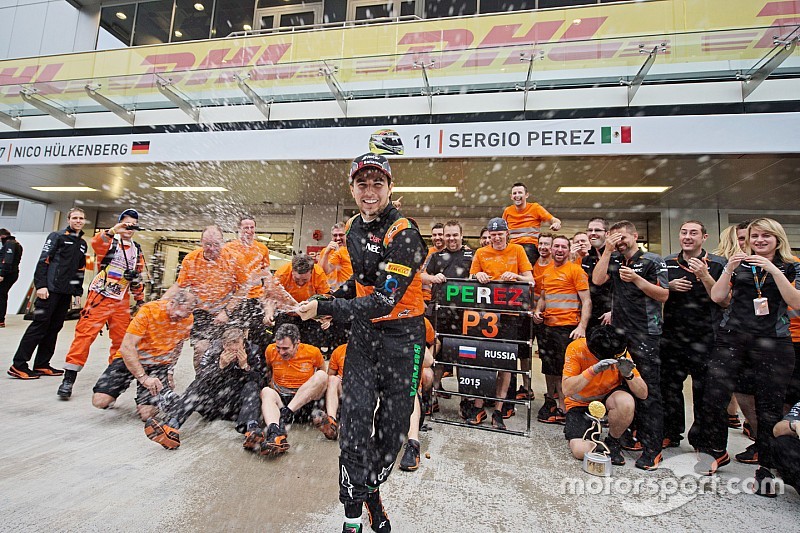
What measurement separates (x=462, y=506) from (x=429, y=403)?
1681 mm

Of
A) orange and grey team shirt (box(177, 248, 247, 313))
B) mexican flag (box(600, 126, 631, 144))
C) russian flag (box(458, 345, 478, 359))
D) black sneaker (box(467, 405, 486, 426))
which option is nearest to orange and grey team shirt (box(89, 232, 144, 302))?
orange and grey team shirt (box(177, 248, 247, 313))

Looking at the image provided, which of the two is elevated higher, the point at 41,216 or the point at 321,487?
the point at 41,216

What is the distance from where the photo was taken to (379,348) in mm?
2156

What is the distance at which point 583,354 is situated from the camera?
11.2ft

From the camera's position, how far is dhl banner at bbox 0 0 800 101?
708 centimetres

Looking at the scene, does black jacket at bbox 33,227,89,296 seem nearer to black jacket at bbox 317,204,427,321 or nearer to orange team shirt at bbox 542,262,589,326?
black jacket at bbox 317,204,427,321

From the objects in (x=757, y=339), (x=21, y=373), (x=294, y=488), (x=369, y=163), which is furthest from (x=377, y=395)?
(x=21, y=373)

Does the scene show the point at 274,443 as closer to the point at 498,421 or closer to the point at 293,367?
the point at 293,367

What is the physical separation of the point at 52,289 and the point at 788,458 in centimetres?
777

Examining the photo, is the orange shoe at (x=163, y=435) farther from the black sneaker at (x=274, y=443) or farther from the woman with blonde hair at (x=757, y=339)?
the woman with blonde hair at (x=757, y=339)

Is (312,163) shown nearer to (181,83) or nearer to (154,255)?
(181,83)

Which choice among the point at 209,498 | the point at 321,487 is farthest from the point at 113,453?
the point at 321,487

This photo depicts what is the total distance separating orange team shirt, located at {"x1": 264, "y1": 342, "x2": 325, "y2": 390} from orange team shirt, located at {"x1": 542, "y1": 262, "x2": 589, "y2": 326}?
2801 mm

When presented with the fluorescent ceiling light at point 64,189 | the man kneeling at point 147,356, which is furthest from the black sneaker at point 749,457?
the fluorescent ceiling light at point 64,189
